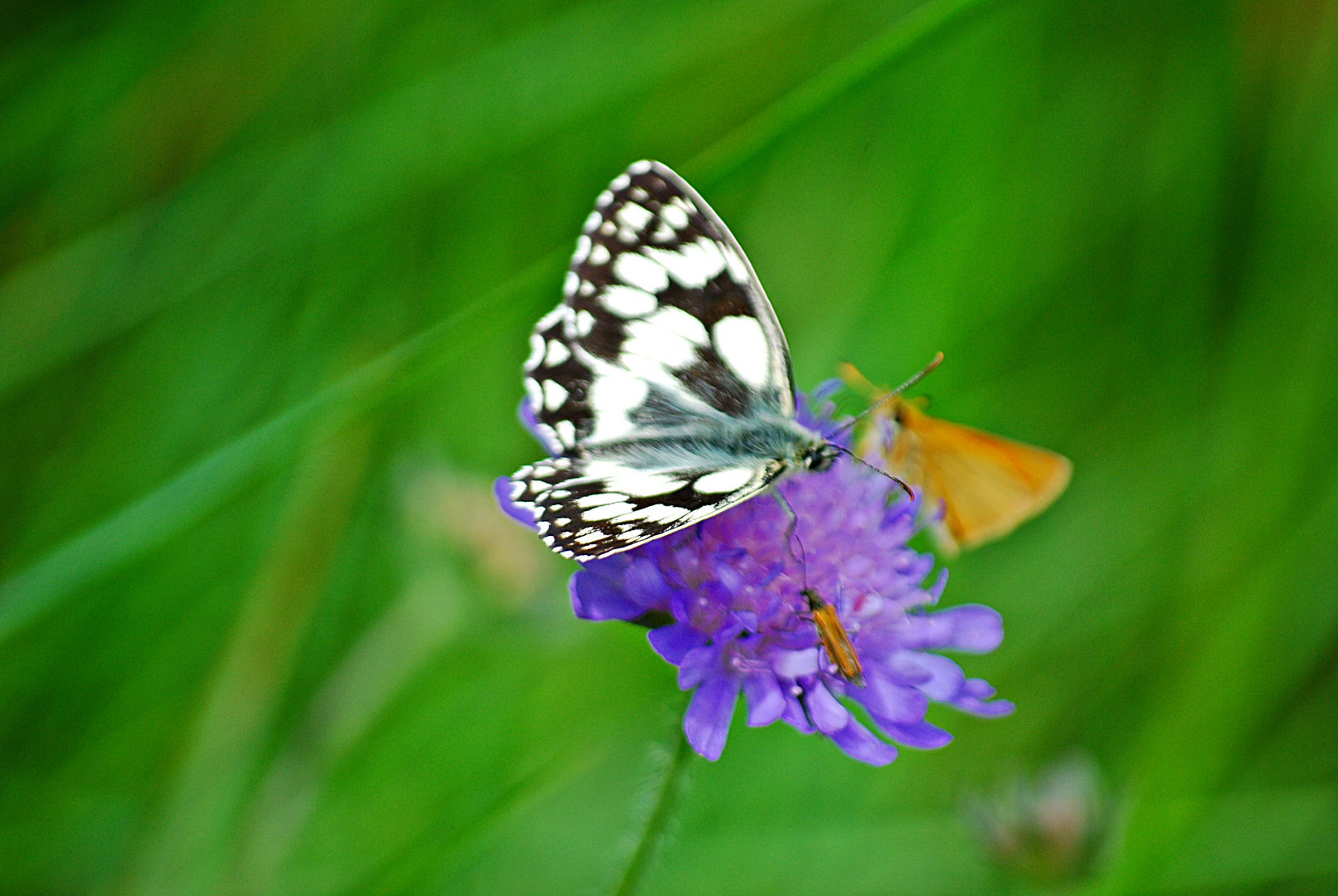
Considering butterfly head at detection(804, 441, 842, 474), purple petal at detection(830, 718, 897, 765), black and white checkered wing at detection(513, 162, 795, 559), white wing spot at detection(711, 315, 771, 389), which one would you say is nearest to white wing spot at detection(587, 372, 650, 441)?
black and white checkered wing at detection(513, 162, 795, 559)

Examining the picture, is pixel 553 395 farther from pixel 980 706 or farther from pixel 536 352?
pixel 980 706

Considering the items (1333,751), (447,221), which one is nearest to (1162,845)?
(1333,751)

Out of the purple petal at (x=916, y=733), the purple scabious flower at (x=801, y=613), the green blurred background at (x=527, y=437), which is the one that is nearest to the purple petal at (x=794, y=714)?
the purple scabious flower at (x=801, y=613)

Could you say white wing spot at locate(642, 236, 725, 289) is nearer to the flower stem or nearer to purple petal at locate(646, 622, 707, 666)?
purple petal at locate(646, 622, 707, 666)

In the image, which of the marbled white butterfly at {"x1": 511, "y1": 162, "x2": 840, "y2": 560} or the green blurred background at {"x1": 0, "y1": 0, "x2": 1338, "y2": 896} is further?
the green blurred background at {"x1": 0, "y1": 0, "x2": 1338, "y2": 896}

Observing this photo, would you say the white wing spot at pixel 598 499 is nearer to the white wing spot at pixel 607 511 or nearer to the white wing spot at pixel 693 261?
the white wing spot at pixel 607 511

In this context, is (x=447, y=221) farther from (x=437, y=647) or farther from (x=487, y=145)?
(x=437, y=647)

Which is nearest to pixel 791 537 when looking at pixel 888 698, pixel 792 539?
pixel 792 539
